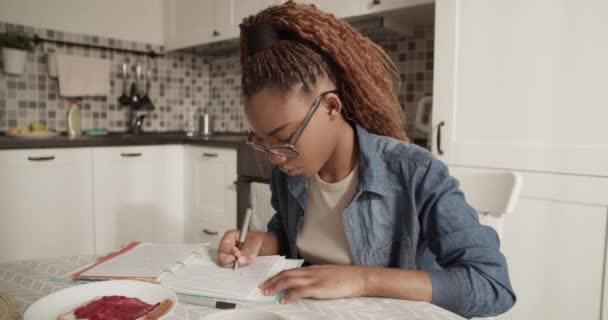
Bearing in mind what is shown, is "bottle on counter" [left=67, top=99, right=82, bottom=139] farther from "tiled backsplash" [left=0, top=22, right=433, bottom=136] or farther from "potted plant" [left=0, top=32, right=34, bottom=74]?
"potted plant" [left=0, top=32, right=34, bottom=74]

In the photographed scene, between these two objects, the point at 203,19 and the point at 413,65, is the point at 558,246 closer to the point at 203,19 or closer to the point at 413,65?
the point at 413,65

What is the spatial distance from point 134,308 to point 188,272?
0.19 m

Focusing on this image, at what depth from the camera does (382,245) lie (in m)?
0.93

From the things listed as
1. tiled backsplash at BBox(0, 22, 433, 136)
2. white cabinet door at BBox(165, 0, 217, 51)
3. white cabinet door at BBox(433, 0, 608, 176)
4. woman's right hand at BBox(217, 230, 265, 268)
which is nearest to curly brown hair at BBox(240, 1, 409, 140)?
woman's right hand at BBox(217, 230, 265, 268)

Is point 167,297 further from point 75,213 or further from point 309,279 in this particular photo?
point 75,213

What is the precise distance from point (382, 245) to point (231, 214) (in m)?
1.81

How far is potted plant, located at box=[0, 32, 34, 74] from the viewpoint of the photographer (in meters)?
2.55

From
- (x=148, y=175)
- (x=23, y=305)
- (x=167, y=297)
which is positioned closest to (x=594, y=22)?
(x=167, y=297)

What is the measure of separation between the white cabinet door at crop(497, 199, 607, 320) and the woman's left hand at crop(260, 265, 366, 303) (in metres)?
1.12

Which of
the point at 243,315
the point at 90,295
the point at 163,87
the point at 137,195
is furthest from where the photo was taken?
the point at 163,87

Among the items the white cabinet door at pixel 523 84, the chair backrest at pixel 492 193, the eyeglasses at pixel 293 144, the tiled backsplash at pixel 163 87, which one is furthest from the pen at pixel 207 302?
the tiled backsplash at pixel 163 87

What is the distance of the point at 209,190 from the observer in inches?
108

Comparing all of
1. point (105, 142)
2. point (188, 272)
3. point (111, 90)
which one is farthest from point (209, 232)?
point (188, 272)

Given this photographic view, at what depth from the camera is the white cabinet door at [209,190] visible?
8.57 ft
